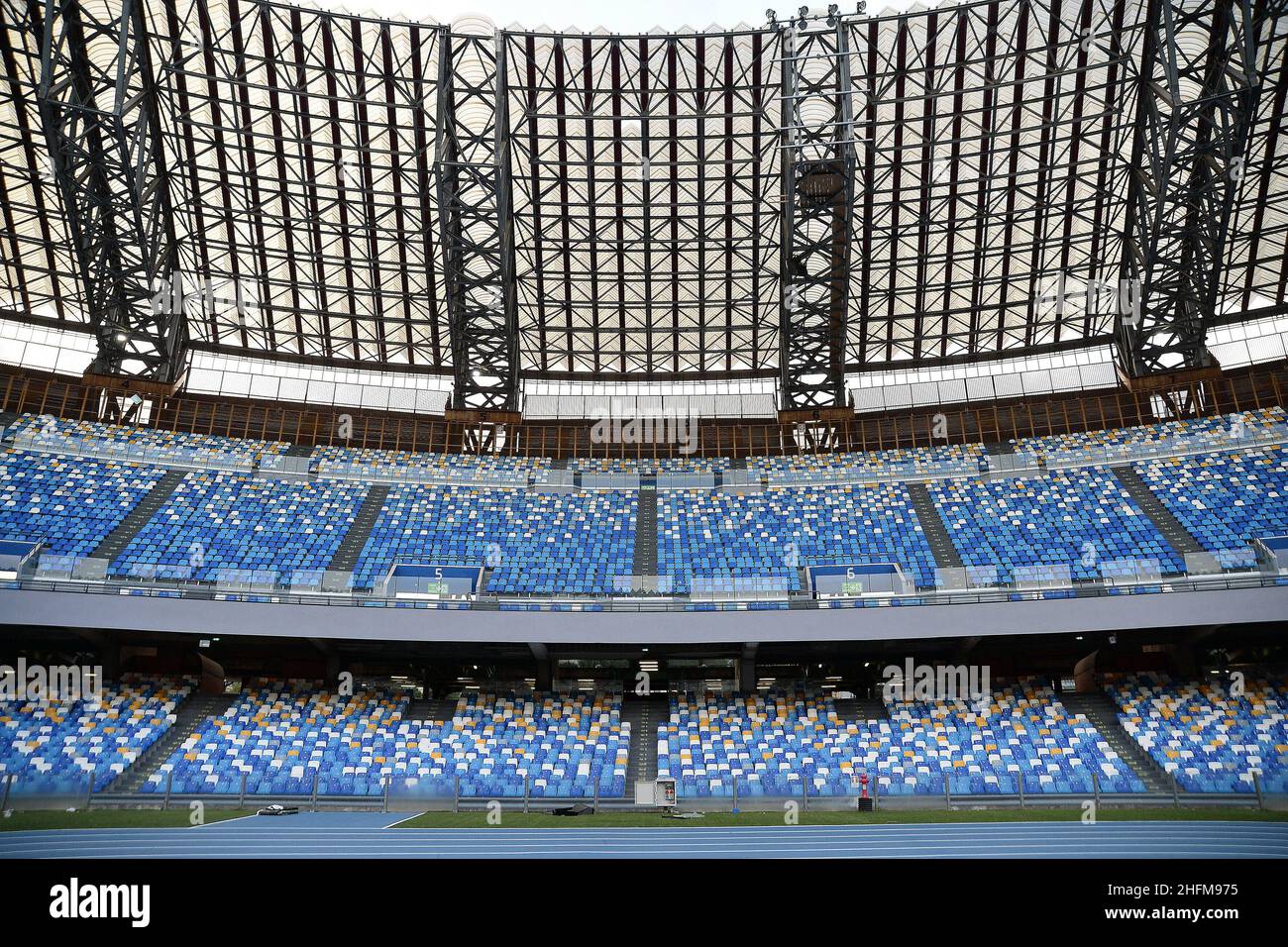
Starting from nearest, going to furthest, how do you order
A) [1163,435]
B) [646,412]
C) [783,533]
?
Result: [783,533] → [1163,435] → [646,412]

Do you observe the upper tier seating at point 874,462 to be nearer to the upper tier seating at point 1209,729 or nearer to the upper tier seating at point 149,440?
the upper tier seating at point 1209,729

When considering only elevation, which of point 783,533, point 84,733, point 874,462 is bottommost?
point 84,733

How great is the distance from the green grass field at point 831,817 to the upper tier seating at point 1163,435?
1920 centimetres

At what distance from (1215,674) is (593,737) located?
68.2ft

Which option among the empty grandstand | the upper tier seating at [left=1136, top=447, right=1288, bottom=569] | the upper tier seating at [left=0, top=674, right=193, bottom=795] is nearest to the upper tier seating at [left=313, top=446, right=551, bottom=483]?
the empty grandstand

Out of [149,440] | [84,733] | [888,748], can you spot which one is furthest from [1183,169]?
[149,440]

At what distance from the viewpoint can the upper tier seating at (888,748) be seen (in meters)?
24.0

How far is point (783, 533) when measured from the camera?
35.4 m

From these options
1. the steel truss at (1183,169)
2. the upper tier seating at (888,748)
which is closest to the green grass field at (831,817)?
the upper tier seating at (888,748)

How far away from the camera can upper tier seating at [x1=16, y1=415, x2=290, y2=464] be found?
35875 mm

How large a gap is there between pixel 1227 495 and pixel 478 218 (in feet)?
99.3

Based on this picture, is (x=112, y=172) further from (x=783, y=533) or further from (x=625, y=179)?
(x=783, y=533)

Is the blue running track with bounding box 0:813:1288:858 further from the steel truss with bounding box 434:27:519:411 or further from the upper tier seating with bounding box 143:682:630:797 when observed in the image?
the steel truss with bounding box 434:27:519:411
